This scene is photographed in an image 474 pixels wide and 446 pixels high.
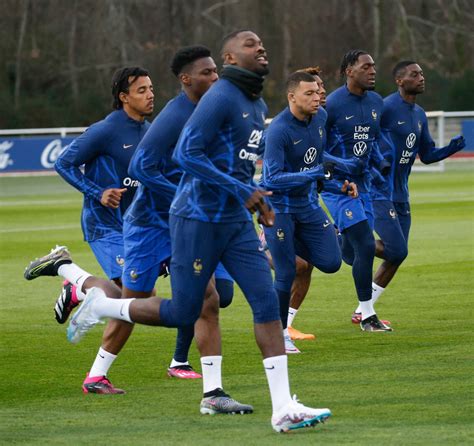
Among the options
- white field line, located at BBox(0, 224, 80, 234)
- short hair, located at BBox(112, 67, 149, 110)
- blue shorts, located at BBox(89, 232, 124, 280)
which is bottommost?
white field line, located at BBox(0, 224, 80, 234)

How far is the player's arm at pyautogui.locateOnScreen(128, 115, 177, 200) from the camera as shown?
30.0 feet

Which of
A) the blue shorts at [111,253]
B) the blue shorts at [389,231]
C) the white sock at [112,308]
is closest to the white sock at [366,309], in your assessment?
the blue shorts at [389,231]

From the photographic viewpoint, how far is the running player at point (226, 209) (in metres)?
8.11

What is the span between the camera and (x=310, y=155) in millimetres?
11547

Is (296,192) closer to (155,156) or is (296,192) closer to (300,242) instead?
(300,242)

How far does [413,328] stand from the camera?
12.7 meters

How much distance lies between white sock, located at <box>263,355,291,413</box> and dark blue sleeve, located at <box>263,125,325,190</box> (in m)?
2.95

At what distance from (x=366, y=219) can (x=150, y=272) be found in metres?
3.68

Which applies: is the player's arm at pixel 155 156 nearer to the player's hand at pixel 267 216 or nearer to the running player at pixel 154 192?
the running player at pixel 154 192

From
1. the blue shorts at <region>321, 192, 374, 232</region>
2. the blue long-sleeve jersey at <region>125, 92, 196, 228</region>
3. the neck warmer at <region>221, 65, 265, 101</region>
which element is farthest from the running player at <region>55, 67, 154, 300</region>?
the blue shorts at <region>321, 192, 374, 232</region>

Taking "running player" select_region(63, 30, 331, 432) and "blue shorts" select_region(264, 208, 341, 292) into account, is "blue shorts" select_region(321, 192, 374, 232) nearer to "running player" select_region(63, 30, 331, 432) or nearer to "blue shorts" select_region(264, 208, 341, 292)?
"blue shorts" select_region(264, 208, 341, 292)

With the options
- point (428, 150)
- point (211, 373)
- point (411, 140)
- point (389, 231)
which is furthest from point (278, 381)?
point (428, 150)

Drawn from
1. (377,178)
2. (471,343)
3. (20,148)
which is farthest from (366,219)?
(20,148)

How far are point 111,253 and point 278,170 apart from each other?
1.61 metres
